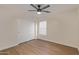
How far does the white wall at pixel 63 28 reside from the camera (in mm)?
1233

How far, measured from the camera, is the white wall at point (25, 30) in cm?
126

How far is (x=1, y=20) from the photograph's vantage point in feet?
4.21

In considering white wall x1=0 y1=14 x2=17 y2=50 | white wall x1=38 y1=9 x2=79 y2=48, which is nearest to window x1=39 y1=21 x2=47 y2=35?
white wall x1=38 y1=9 x2=79 y2=48

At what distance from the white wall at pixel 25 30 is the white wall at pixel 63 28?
0.53ft

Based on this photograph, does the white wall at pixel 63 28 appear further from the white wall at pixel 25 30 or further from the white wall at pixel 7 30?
the white wall at pixel 7 30

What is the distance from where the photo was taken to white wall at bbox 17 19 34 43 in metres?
1.26

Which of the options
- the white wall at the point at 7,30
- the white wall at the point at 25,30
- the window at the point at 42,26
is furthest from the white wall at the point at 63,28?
the white wall at the point at 7,30

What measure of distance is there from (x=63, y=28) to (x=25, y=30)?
2.00ft

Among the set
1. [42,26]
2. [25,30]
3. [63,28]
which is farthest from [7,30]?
[63,28]

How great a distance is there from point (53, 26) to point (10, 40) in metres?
0.71

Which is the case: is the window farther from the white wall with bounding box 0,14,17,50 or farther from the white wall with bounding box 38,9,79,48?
the white wall with bounding box 0,14,17,50

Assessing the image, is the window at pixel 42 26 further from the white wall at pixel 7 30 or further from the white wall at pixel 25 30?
the white wall at pixel 7 30

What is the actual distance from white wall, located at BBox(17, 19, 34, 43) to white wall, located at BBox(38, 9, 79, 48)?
161 millimetres

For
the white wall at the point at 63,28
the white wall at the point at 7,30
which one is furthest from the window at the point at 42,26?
the white wall at the point at 7,30
